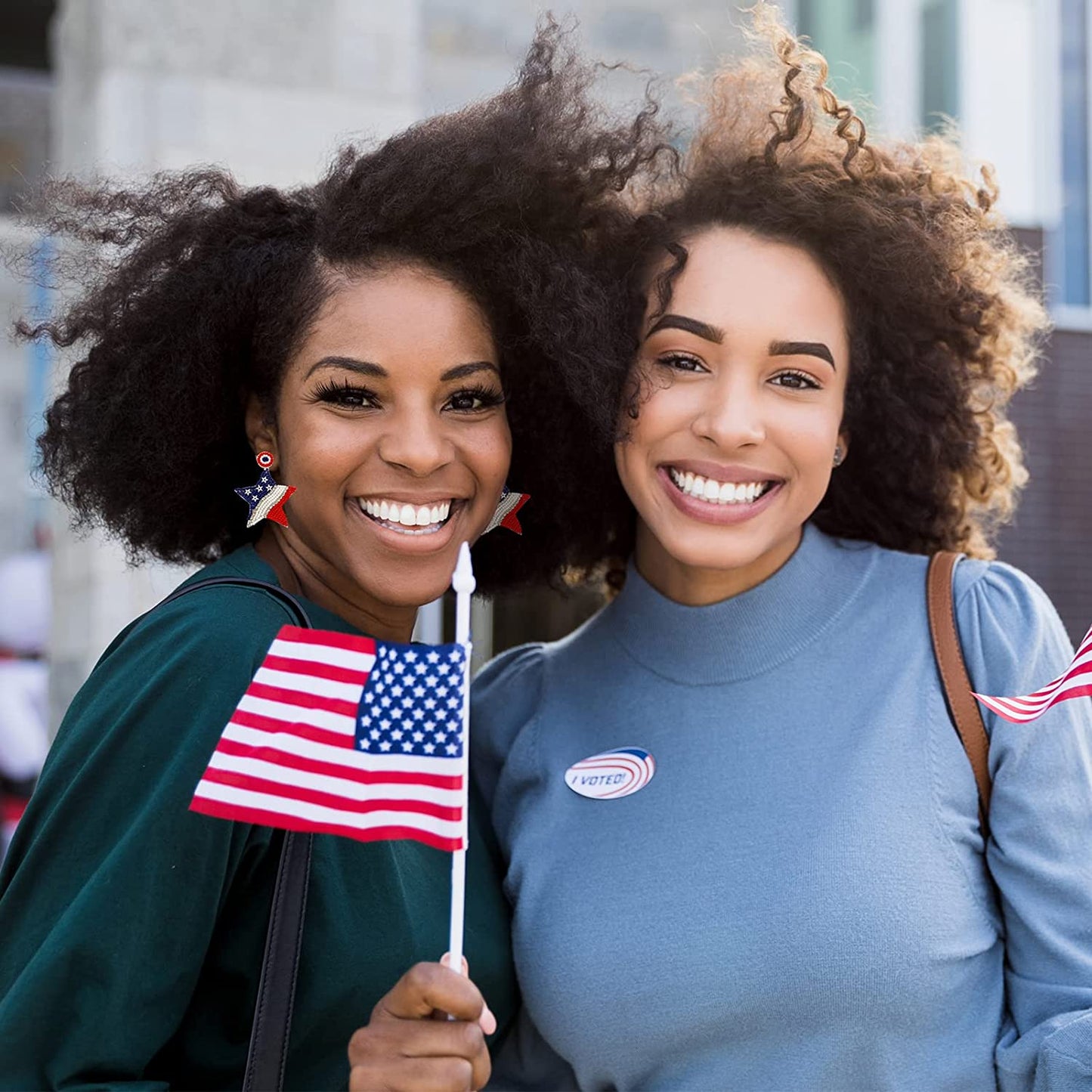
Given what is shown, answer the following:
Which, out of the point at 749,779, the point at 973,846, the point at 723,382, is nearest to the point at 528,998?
the point at 749,779

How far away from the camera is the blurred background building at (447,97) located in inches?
209

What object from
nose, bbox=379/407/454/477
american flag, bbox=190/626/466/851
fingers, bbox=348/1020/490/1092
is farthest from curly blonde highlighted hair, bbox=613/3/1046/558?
fingers, bbox=348/1020/490/1092

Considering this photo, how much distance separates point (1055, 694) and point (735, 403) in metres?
0.80

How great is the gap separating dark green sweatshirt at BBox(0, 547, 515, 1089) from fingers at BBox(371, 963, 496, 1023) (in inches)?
10.0

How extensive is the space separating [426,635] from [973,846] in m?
3.17

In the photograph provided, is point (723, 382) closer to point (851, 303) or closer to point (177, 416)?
point (851, 303)

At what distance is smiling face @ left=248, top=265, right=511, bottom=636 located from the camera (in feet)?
9.00

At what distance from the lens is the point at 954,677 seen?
277 centimetres

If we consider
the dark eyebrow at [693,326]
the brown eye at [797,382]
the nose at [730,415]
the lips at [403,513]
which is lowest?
the lips at [403,513]

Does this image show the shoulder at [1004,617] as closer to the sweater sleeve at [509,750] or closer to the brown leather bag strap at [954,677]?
the brown leather bag strap at [954,677]

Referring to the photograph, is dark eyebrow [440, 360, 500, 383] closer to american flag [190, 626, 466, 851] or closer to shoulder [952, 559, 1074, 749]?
american flag [190, 626, 466, 851]

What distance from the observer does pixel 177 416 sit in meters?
2.95

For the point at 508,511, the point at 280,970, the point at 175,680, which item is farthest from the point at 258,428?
the point at 280,970

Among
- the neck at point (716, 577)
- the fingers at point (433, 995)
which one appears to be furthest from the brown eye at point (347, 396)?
the fingers at point (433, 995)
